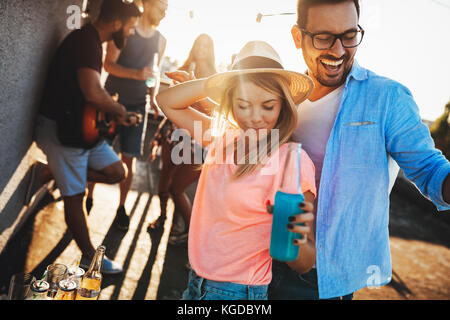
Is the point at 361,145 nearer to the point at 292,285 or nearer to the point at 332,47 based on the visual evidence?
the point at 332,47

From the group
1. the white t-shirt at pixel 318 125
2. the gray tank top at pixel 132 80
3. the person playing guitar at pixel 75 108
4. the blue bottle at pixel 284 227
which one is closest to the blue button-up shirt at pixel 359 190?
the white t-shirt at pixel 318 125

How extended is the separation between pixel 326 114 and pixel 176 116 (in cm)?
88

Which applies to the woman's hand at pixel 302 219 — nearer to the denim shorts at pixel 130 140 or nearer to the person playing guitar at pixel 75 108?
the person playing guitar at pixel 75 108

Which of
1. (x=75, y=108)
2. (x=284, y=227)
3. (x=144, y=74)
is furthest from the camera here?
(x=144, y=74)

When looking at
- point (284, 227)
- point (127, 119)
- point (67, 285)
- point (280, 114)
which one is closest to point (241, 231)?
point (284, 227)

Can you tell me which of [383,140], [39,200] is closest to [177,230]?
[39,200]

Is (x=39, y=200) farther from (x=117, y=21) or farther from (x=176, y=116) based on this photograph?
(x=176, y=116)

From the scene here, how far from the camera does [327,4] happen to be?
5.93 ft

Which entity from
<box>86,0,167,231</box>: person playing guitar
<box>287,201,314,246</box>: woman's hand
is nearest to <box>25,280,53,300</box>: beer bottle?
<box>287,201,314,246</box>: woman's hand

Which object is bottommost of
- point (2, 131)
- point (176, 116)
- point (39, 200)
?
point (39, 200)

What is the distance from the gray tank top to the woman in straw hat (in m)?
2.46

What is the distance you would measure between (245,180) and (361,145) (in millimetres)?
665

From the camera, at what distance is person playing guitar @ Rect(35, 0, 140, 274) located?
8.74ft

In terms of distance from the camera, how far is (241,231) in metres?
1.52
